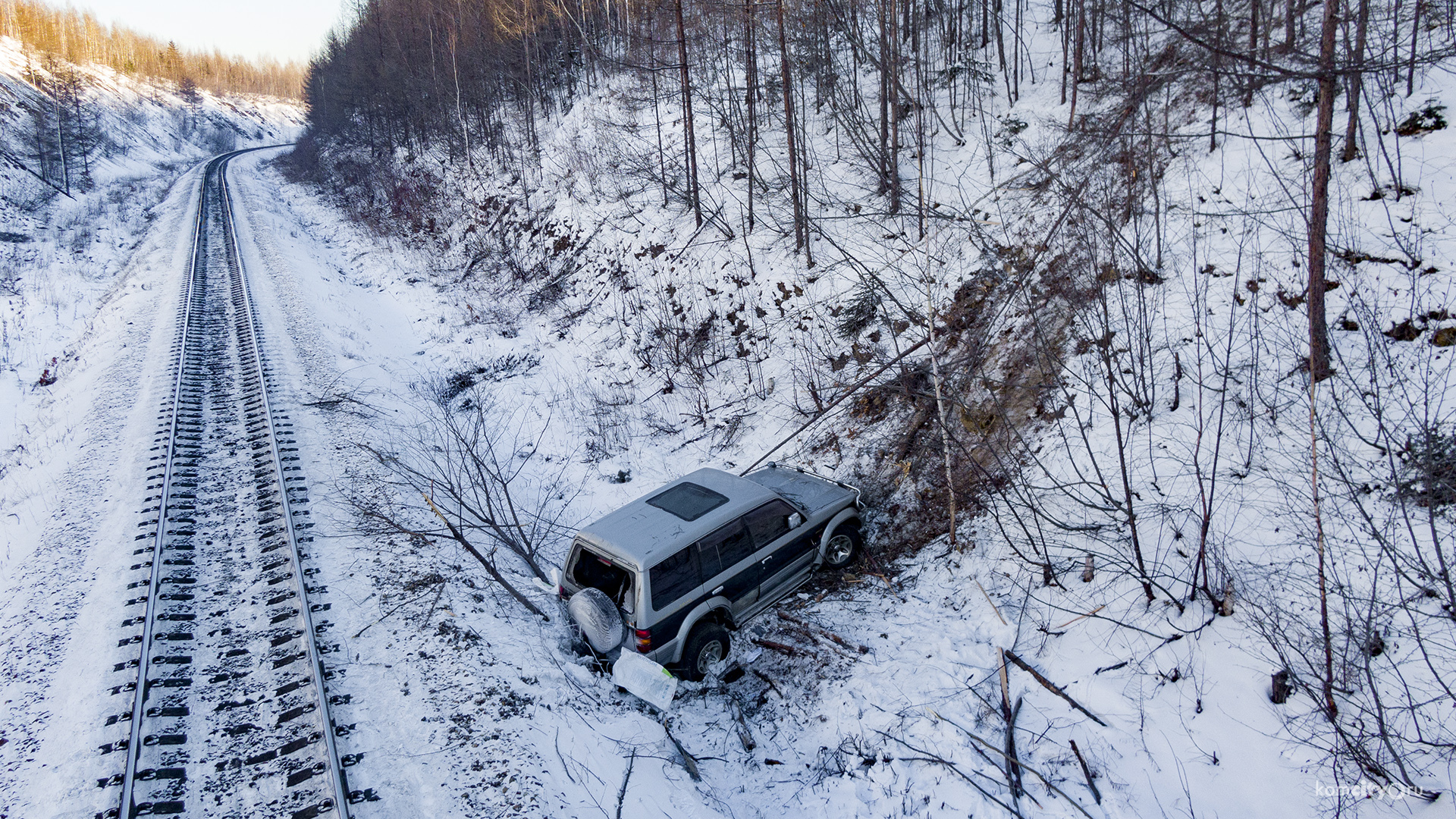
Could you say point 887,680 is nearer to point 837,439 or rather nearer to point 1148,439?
point 1148,439

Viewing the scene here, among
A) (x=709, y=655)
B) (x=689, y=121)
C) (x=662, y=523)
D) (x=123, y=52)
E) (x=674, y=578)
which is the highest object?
(x=123, y=52)

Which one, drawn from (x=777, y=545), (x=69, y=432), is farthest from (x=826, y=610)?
(x=69, y=432)

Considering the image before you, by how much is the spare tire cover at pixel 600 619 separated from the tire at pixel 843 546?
9.26 ft

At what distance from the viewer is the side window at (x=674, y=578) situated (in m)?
6.80

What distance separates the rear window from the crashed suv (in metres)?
0.01

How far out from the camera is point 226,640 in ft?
23.1

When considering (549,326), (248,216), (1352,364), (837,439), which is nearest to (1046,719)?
(1352,364)

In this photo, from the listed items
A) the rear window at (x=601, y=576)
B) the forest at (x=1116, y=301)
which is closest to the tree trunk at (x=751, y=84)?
the forest at (x=1116, y=301)

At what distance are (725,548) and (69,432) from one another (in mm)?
12364

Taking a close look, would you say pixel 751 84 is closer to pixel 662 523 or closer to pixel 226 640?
pixel 662 523

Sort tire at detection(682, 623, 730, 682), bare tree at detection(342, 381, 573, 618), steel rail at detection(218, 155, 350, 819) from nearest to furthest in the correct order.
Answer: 1. steel rail at detection(218, 155, 350, 819)
2. tire at detection(682, 623, 730, 682)
3. bare tree at detection(342, 381, 573, 618)

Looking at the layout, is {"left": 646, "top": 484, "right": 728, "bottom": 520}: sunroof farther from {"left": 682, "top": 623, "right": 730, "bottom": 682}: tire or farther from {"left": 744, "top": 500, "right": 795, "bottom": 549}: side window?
{"left": 682, "top": 623, "right": 730, "bottom": 682}: tire

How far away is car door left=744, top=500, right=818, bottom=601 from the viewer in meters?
7.86

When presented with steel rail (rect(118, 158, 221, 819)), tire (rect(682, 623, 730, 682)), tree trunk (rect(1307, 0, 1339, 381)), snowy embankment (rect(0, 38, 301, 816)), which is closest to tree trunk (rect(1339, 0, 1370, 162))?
tree trunk (rect(1307, 0, 1339, 381))
